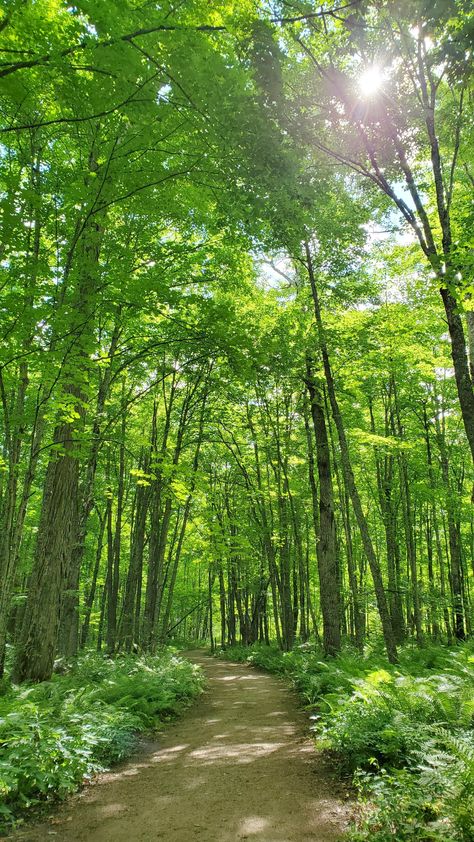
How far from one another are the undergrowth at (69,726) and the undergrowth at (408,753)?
260cm

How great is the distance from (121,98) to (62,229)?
2.64m

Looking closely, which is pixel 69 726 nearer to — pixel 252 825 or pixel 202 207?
pixel 252 825

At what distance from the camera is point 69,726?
207 inches

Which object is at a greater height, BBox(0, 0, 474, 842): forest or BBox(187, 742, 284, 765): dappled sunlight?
BBox(0, 0, 474, 842): forest

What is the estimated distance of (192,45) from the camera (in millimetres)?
4098

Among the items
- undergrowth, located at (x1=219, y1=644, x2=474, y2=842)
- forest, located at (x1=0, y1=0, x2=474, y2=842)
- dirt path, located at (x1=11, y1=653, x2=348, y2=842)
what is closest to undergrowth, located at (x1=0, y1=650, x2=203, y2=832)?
forest, located at (x1=0, y1=0, x2=474, y2=842)

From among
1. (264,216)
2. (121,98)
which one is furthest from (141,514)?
(121,98)

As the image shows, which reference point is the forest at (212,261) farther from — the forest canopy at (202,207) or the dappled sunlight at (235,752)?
the dappled sunlight at (235,752)

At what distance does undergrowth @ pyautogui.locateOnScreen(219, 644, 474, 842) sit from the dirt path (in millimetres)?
353

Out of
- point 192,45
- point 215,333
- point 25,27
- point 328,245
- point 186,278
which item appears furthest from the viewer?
point 328,245

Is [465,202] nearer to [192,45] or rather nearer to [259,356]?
[259,356]

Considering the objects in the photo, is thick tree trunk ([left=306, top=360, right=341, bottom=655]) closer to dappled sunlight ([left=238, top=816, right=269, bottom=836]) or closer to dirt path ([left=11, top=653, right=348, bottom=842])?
dirt path ([left=11, top=653, right=348, bottom=842])

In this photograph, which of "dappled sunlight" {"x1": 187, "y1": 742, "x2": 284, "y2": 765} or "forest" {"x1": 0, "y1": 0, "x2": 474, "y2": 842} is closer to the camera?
"forest" {"x1": 0, "y1": 0, "x2": 474, "y2": 842}

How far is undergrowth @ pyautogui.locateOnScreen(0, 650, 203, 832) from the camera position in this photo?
4129mm
